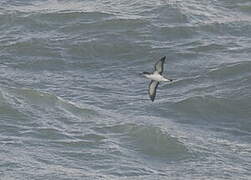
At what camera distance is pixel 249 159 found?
2973 cm

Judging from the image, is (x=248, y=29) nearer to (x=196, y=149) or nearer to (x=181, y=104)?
(x=181, y=104)

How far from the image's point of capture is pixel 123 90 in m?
35.1

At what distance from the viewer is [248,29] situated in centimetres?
3944

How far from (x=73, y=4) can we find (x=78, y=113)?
10.3 metres

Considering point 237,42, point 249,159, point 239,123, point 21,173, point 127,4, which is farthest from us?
point 127,4

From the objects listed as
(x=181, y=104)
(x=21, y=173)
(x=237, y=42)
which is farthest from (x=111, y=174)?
(x=237, y=42)

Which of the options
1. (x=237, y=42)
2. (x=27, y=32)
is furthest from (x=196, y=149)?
(x=27, y=32)

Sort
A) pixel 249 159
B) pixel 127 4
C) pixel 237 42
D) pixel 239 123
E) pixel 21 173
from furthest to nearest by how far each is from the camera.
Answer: pixel 127 4, pixel 237 42, pixel 239 123, pixel 249 159, pixel 21 173

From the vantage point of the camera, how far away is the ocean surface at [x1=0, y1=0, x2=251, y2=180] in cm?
2919

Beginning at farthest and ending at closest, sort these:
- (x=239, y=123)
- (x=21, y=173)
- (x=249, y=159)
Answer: (x=239, y=123), (x=249, y=159), (x=21, y=173)

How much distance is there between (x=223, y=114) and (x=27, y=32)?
975 centimetres

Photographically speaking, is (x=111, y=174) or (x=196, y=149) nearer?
(x=111, y=174)

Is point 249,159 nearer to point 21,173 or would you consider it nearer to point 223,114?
point 223,114

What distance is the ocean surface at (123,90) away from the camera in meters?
29.2
